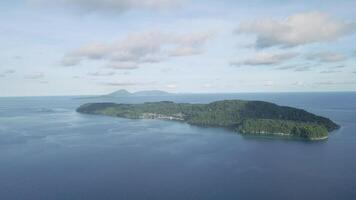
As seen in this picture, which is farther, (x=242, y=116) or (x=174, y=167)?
(x=242, y=116)

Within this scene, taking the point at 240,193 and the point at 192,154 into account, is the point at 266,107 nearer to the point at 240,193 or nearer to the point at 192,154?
the point at 192,154

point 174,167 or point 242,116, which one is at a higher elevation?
point 242,116

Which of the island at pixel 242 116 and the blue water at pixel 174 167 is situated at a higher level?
the island at pixel 242 116

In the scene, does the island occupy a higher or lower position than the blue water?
higher

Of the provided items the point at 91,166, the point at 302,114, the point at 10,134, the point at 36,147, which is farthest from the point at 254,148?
the point at 10,134

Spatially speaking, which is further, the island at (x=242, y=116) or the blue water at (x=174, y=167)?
the island at (x=242, y=116)
